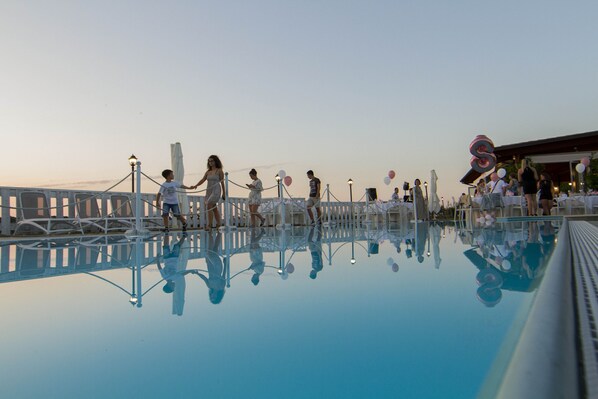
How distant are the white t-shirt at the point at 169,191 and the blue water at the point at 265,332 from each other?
226 inches

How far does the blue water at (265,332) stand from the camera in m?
0.93

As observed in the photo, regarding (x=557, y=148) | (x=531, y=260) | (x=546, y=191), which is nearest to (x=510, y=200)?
(x=546, y=191)

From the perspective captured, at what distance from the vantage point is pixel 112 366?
1077mm

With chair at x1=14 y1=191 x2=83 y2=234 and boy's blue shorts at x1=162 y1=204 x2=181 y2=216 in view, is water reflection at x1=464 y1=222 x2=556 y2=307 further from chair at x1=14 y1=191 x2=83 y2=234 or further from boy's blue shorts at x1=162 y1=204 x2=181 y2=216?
chair at x1=14 y1=191 x2=83 y2=234

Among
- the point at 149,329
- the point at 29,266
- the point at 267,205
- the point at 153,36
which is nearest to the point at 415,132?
the point at 267,205

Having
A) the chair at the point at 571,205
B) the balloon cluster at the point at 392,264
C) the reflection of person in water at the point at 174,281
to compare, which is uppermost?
the chair at the point at 571,205

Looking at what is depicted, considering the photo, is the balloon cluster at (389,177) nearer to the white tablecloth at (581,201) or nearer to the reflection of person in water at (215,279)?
the white tablecloth at (581,201)

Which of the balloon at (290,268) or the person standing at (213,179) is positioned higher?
the person standing at (213,179)

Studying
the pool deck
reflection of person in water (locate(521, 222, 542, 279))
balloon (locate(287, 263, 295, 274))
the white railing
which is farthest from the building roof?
the pool deck

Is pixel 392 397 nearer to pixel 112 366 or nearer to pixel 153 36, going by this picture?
pixel 112 366

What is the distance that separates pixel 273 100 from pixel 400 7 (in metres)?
5.56

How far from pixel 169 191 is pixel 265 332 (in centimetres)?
768

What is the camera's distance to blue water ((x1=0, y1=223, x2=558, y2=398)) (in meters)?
0.93

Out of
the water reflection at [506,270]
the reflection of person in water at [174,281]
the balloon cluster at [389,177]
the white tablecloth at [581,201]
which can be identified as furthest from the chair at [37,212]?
the white tablecloth at [581,201]
